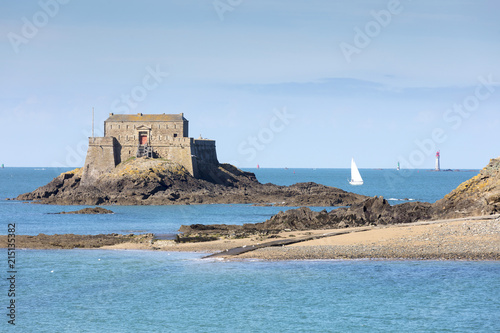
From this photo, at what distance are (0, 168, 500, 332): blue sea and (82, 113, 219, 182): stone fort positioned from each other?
57886 millimetres

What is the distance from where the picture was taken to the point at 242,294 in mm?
26859

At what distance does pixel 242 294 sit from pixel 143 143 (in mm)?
72911

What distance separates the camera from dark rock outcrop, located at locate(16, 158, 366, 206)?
85.2 metres

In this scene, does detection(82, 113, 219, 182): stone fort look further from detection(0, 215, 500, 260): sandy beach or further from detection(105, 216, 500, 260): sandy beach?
detection(105, 216, 500, 260): sandy beach

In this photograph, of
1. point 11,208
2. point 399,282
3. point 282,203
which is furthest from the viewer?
point 282,203

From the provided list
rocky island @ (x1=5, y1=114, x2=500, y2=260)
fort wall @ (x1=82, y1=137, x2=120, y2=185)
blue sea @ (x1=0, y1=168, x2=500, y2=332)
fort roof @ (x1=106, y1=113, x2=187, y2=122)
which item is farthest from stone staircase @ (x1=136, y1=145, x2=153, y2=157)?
blue sea @ (x1=0, y1=168, x2=500, y2=332)

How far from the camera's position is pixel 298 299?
26172mm

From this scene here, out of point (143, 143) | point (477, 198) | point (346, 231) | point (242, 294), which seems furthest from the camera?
point (143, 143)

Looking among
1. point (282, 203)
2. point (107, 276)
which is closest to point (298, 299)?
point (107, 276)

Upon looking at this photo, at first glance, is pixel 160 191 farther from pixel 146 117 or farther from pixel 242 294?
pixel 242 294

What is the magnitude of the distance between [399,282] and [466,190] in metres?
19.1

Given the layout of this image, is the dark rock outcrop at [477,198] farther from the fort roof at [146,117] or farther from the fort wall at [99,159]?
the fort wall at [99,159]

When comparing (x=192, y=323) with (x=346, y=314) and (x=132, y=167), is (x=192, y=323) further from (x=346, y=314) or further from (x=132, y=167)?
(x=132, y=167)

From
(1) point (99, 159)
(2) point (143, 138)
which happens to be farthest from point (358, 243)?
(2) point (143, 138)
